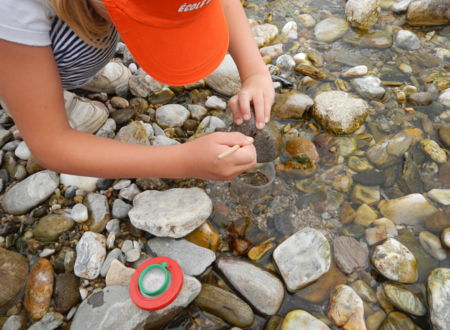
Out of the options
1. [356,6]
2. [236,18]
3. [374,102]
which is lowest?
[374,102]

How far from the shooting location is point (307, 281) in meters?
1.71

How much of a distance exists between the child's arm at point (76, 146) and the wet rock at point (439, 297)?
42.2 inches

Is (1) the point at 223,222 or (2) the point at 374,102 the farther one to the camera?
(2) the point at 374,102

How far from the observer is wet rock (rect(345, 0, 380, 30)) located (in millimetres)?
3178

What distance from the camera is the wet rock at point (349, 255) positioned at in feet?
5.88

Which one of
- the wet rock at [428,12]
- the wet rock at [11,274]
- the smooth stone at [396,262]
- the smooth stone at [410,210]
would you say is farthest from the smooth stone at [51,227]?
the wet rock at [428,12]

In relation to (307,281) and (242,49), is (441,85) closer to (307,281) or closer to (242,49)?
(242,49)

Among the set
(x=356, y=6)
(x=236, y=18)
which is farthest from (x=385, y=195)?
(x=356, y=6)

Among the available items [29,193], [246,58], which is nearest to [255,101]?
[246,58]

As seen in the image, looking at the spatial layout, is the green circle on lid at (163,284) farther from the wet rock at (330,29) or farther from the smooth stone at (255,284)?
the wet rock at (330,29)

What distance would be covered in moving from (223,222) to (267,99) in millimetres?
745

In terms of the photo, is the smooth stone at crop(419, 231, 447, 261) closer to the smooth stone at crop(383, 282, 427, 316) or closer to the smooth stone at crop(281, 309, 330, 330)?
the smooth stone at crop(383, 282, 427, 316)

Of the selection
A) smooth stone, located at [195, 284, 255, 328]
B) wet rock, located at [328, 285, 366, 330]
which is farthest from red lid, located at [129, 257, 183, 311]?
wet rock, located at [328, 285, 366, 330]

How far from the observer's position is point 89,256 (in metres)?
1.78
